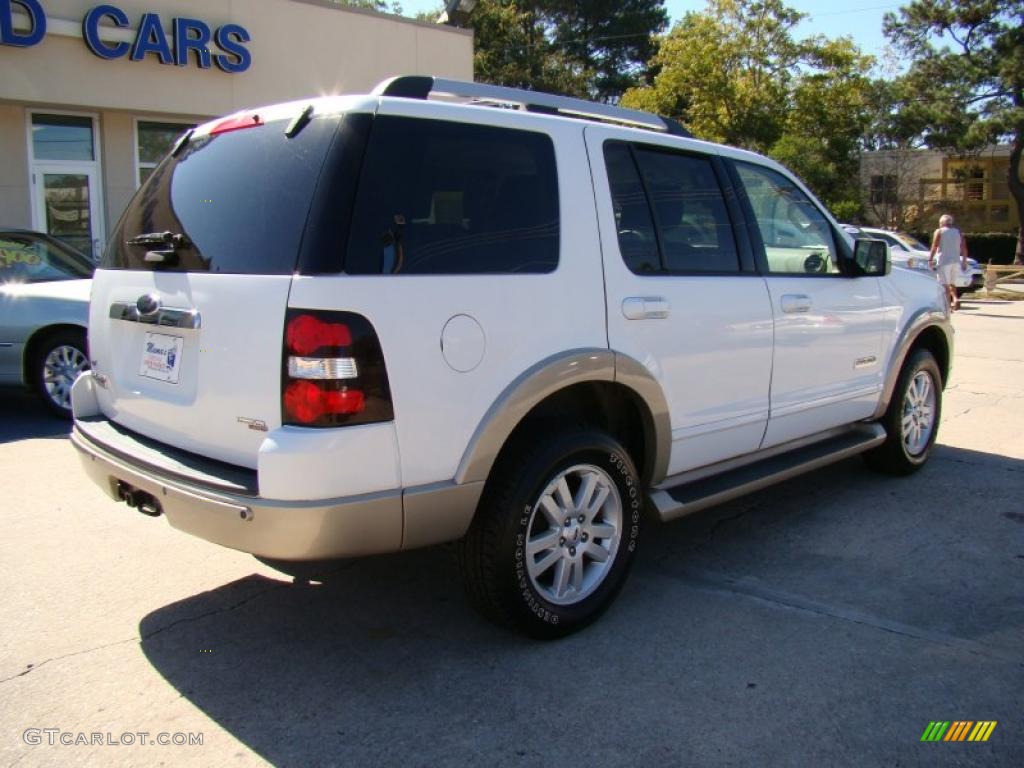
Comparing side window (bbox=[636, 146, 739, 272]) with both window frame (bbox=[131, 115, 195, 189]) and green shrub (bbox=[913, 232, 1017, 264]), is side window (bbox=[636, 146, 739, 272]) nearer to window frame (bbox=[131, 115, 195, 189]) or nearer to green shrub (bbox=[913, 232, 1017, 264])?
window frame (bbox=[131, 115, 195, 189])

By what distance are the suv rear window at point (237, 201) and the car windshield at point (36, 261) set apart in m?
4.74

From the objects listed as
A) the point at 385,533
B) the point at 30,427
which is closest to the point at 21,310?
the point at 30,427

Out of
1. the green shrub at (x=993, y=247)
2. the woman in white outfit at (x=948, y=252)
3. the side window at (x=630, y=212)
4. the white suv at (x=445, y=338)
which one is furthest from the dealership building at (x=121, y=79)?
the green shrub at (x=993, y=247)

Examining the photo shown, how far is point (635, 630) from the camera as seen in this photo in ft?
11.8

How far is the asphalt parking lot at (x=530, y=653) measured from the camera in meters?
2.83

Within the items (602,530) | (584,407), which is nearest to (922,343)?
(584,407)

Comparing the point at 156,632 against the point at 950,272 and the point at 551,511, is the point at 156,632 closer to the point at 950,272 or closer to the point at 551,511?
the point at 551,511

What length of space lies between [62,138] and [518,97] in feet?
42.9

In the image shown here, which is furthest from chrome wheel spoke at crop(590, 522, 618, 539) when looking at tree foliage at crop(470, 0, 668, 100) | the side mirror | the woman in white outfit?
tree foliage at crop(470, 0, 668, 100)

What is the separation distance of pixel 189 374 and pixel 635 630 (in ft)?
6.51

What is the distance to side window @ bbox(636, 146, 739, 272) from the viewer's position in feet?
13.0

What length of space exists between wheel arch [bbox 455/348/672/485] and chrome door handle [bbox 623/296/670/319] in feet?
0.65

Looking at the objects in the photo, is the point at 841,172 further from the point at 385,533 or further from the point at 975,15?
the point at 385,533

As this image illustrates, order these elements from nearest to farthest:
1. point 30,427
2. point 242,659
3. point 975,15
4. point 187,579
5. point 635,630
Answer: point 242,659 < point 635,630 < point 187,579 < point 30,427 < point 975,15
